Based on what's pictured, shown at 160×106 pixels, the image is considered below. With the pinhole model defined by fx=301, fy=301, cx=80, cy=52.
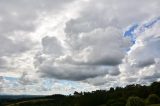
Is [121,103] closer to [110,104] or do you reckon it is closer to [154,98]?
[110,104]

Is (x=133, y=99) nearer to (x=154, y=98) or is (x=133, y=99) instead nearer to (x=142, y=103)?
(x=142, y=103)

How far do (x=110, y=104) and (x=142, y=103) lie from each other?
2239cm

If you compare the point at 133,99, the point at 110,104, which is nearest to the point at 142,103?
the point at 133,99

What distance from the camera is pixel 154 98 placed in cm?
17900

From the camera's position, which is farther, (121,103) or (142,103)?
(121,103)

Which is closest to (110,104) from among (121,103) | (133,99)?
(121,103)

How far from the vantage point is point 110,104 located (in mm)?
184750

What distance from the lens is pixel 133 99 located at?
168000 mm

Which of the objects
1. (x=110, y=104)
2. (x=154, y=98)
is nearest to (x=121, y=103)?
(x=110, y=104)

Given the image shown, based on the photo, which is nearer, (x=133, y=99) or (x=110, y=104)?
(x=133, y=99)

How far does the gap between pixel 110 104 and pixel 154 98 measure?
26.6m

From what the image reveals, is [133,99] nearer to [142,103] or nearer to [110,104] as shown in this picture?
[142,103]

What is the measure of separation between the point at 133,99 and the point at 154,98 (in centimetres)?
1818

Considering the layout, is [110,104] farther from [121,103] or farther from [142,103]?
[142,103]
